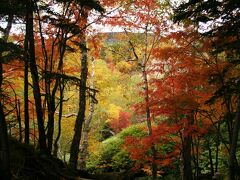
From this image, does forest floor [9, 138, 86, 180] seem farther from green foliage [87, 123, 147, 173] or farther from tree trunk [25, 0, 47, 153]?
green foliage [87, 123, 147, 173]

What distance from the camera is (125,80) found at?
1730 centimetres

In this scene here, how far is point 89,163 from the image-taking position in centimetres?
2073

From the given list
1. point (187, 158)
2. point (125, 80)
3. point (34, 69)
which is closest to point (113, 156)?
point (125, 80)

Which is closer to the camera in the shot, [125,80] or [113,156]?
[125,80]

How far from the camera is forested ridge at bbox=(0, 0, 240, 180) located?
23.5 ft

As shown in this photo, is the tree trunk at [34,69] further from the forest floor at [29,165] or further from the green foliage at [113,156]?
the green foliage at [113,156]

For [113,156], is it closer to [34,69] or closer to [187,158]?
[187,158]

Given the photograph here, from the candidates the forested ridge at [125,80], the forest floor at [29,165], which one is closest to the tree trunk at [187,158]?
the forested ridge at [125,80]

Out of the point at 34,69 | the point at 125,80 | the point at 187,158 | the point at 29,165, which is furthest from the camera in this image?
the point at 125,80

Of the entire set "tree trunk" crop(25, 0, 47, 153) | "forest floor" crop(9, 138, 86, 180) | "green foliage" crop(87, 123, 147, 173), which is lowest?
"green foliage" crop(87, 123, 147, 173)

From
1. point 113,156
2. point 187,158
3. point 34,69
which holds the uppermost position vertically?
point 34,69

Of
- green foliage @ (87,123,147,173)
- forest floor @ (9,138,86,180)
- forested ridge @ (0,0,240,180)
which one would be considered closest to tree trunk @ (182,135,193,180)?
forested ridge @ (0,0,240,180)

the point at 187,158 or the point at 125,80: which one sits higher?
the point at 125,80

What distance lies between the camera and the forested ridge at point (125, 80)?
716 cm
